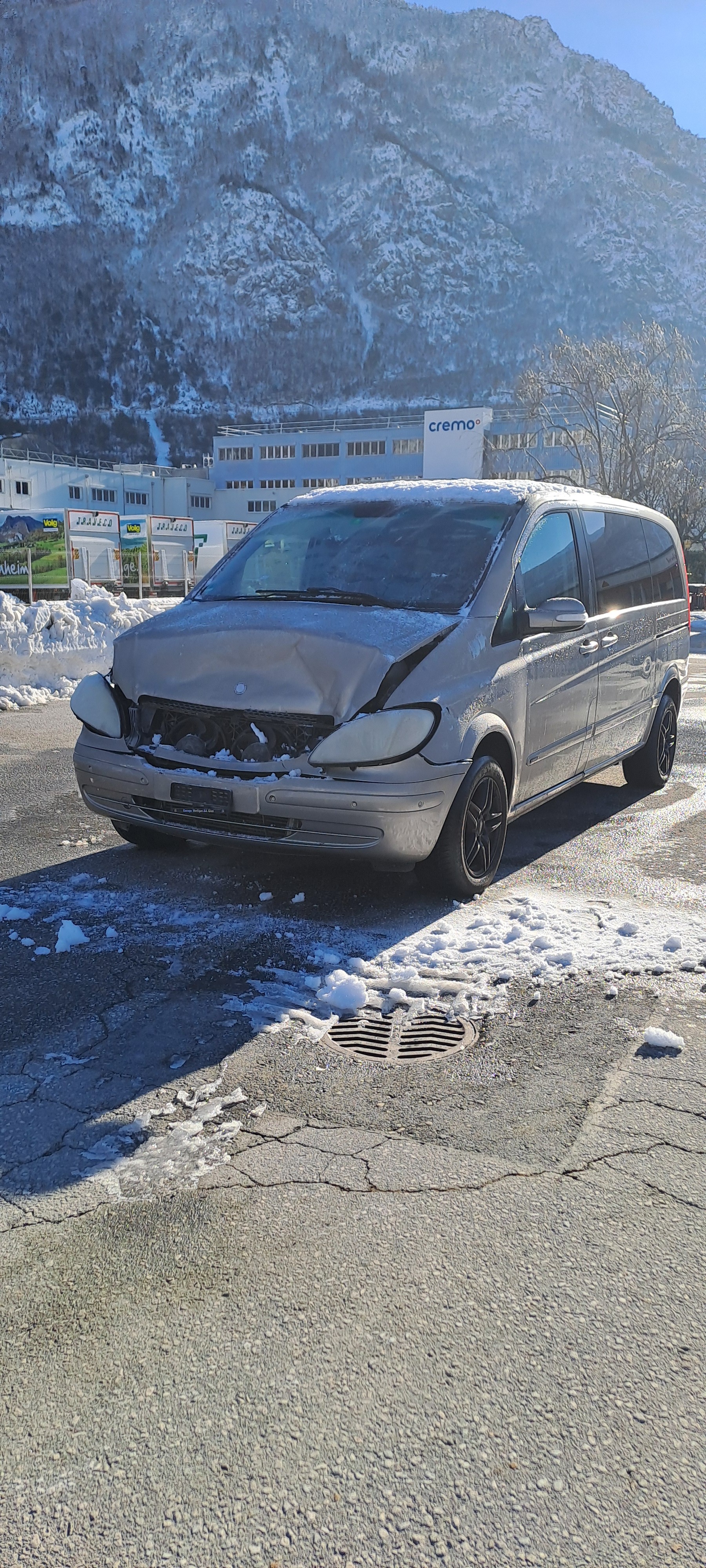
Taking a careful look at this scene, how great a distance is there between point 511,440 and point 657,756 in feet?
302

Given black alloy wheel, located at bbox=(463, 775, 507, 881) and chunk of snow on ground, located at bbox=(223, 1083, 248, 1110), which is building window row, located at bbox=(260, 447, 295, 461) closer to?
black alloy wheel, located at bbox=(463, 775, 507, 881)

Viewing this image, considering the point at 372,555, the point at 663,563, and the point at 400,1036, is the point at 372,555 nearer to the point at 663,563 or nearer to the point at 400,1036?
the point at 400,1036

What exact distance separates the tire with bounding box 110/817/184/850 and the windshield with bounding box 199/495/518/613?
1285 mm

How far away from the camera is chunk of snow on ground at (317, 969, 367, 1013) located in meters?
3.79

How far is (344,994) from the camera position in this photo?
3816 mm

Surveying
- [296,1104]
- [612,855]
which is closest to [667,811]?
[612,855]

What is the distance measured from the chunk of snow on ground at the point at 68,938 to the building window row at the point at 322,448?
102 metres

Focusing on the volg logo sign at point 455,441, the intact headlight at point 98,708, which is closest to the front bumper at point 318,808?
the intact headlight at point 98,708

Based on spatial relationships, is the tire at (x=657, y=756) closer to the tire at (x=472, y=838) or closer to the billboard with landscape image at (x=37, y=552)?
the tire at (x=472, y=838)

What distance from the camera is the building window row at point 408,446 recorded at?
97.6 m

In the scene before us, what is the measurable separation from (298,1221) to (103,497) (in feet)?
337

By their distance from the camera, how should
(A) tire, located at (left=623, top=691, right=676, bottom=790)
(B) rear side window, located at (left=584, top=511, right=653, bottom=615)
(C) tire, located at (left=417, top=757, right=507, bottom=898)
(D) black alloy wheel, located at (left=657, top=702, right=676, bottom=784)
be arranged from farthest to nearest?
1. (D) black alloy wheel, located at (left=657, top=702, right=676, bottom=784)
2. (A) tire, located at (left=623, top=691, right=676, bottom=790)
3. (B) rear side window, located at (left=584, top=511, right=653, bottom=615)
4. (C) tire, located at (left=417, top=757, right=507, bottom=898)

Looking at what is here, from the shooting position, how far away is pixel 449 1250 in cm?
241

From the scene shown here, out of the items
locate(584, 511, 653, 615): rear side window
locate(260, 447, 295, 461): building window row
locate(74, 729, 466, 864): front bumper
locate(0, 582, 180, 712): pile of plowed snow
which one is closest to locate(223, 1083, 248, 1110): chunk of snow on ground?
locate(74, 729, 466, 864): front bumper
